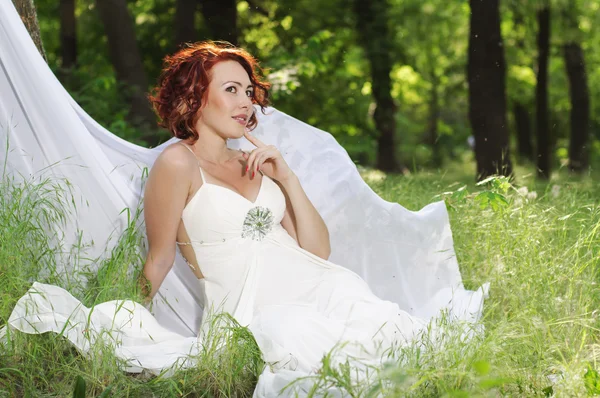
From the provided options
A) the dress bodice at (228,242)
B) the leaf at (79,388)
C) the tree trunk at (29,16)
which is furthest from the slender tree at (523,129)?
the leaf at (79,388)

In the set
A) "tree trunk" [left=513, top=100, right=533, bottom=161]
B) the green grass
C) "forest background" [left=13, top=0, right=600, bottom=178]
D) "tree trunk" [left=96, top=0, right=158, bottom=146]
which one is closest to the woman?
the green grass

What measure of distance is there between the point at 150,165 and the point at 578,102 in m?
12.5

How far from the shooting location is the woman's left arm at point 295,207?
3.72m

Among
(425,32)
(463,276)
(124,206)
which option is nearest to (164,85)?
(124,206)

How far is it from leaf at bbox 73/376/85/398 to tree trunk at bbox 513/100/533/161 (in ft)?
72.1

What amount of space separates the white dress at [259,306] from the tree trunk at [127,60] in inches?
247

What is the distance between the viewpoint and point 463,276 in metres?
4.66

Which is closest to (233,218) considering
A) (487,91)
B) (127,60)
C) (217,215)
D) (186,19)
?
(217,215)

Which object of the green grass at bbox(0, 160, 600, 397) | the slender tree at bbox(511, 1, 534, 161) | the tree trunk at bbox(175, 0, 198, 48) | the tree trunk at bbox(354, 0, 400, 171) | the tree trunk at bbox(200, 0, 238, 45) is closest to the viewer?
the green grass at bbox(0, 160, 600, 397)

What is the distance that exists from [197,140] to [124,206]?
50 centimetres

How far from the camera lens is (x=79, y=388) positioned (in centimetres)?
287

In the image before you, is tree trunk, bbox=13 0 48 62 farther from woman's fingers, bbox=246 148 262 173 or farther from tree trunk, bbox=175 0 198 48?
tree trunk, bbox=175 0 198 48

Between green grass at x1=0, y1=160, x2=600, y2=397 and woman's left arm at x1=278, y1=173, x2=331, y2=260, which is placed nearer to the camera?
green grass at x1=0, y1=160, x2=600, y2=397

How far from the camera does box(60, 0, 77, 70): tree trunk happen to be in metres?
11.9
